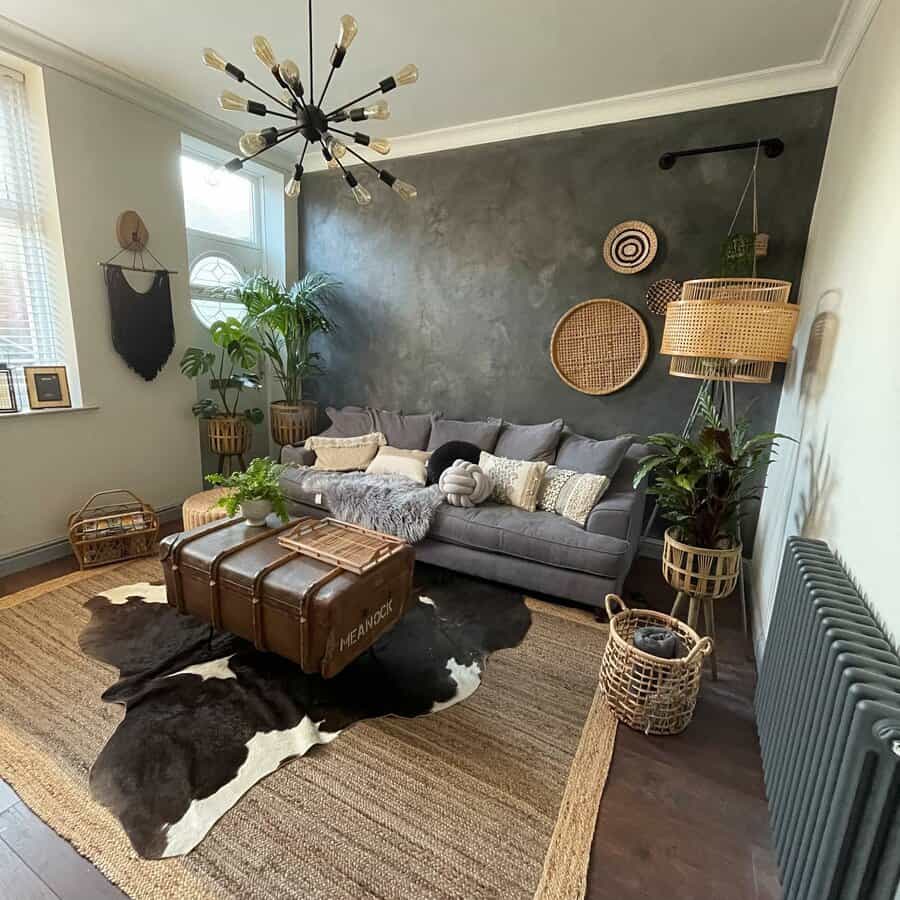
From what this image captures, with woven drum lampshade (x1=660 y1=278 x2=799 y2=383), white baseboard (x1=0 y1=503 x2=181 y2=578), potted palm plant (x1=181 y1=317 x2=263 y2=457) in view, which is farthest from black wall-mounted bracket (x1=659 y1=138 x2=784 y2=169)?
white baseboard (x1=0 y1=503 x2=181 y2=578)

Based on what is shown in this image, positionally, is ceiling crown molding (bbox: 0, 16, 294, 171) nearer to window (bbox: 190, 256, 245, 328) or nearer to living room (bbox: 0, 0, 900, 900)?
living room (bbox: 0, 0, 900, 900)

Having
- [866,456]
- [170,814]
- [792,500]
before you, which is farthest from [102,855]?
[792,500]

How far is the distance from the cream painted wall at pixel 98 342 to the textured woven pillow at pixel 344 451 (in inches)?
43.1

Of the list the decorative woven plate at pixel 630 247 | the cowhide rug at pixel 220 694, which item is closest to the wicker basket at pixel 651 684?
the cowhide rug at pixel 220 694

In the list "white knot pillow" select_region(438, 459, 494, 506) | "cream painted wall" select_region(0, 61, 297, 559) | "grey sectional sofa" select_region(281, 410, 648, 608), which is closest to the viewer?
"grey sectional sofa" select_region(281, 410, 648, 608)

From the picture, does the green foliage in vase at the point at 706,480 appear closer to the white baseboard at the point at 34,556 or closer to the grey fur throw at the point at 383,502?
the grey fur throw at the point at 383,502

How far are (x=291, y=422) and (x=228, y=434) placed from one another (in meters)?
0.51

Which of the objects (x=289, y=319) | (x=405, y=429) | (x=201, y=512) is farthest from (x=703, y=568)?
(x=289, y=319)

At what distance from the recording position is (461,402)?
12.7 ft

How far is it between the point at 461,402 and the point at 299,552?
2109 millimetres

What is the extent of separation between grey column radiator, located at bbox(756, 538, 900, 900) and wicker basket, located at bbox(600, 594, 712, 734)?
0.28m

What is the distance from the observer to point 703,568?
6.68 feet

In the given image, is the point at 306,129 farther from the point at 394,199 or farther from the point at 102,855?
the point at 102,855

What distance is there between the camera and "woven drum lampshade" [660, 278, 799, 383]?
2.04 m
